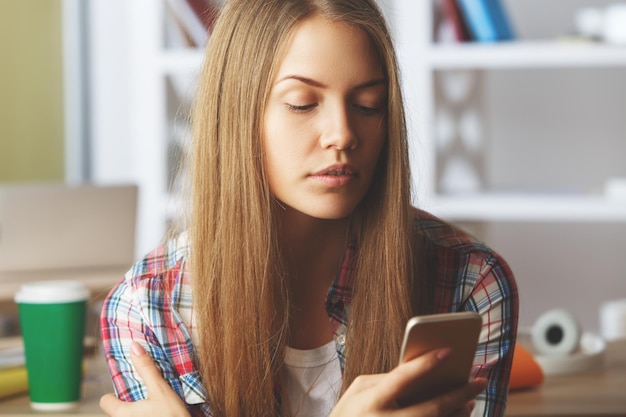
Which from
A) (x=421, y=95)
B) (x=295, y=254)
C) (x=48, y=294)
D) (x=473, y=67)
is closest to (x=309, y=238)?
(x=295, y=254)

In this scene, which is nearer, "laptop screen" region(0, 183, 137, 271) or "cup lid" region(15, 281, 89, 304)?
"cup lid" region(15, 281, 89, 304)

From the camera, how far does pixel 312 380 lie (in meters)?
1.42

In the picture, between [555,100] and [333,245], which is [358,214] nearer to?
[333,245]

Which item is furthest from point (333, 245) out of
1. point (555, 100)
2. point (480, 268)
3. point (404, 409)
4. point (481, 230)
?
point (555, 100)

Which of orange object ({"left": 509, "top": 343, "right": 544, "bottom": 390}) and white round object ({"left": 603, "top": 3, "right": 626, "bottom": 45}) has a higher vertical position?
white round object ({"left": 603, "top": 3, "right": 626, "bottom": 45})

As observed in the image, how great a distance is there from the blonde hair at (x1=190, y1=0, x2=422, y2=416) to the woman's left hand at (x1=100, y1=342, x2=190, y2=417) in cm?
8

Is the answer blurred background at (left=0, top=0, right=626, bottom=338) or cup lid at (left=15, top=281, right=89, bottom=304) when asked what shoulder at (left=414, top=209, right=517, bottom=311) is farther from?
blurred background at (left=0, top=0, right=626, bottom=338)

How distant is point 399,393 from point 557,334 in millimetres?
814

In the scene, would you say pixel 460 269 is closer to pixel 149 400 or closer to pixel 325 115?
pixel 325 115

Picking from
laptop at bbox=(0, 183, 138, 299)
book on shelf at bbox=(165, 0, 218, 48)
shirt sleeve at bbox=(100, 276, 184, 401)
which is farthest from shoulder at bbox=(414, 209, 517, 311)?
book on shelf at bbox=(165, 0, 218, 48)

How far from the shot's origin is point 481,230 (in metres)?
3.15

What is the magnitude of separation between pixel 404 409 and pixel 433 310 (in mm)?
256

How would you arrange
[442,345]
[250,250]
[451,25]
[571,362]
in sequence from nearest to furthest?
1. [442,345]
2. [250,250]
3. [571,362]
4. [451,25]

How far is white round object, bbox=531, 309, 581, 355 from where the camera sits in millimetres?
1849
